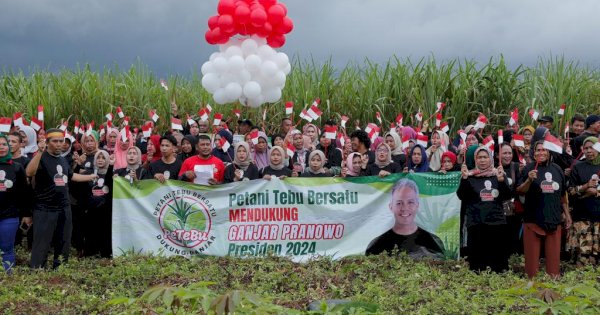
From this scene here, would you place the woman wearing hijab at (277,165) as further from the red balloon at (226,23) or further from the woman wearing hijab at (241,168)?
the red balloon at (226,23)

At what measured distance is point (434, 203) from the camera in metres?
9.15

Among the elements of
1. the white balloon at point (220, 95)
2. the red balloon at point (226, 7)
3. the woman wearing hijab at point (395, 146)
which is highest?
the red balloon at point (226, 7)

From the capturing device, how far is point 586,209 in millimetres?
8938

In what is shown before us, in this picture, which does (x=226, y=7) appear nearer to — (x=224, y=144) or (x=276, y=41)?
(x=276, y=41)

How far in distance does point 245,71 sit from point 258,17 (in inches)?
33.5

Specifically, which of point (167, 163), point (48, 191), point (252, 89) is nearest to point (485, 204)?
point (167, 163)

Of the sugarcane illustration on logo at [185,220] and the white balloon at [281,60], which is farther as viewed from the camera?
the white balloon at [281,60]

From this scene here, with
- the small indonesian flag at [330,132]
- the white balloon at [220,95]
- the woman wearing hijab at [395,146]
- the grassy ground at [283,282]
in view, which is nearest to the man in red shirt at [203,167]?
the grassy ground at [283,282]

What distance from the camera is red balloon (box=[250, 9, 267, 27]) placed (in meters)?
12.0

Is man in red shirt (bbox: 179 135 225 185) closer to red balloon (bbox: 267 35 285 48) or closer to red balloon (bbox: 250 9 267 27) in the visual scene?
red balloon (bbox: 250 9 267 27)

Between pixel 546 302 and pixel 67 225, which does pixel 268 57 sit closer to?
pixel 67 225

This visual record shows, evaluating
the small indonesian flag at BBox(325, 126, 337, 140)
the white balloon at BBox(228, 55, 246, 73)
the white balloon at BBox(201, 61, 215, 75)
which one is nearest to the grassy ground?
the small indonesian flag at BBox(325, 126, 337, 140)

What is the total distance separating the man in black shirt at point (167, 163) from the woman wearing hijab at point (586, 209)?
460 cm

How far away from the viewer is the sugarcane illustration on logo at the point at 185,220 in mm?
9125
